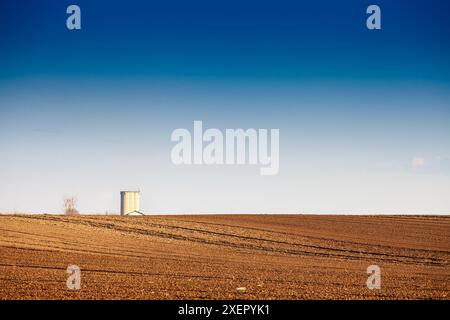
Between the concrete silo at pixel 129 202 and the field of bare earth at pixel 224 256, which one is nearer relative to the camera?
the field of bare earth at pixel 224 256

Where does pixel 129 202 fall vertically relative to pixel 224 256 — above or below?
above

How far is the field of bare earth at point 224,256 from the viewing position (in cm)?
1848

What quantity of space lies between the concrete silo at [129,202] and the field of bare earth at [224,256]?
12168 mm

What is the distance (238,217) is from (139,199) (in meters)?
13.9

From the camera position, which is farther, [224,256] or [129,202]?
[129,202]

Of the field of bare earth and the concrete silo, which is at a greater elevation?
the concrete silo

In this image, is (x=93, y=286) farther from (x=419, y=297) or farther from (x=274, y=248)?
(x=274, y=248)

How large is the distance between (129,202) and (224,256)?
3700cm

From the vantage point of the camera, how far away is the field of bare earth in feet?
60.6

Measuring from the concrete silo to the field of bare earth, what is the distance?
12.2 metres

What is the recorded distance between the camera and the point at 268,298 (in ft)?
54.8

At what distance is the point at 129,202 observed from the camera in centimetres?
6838
